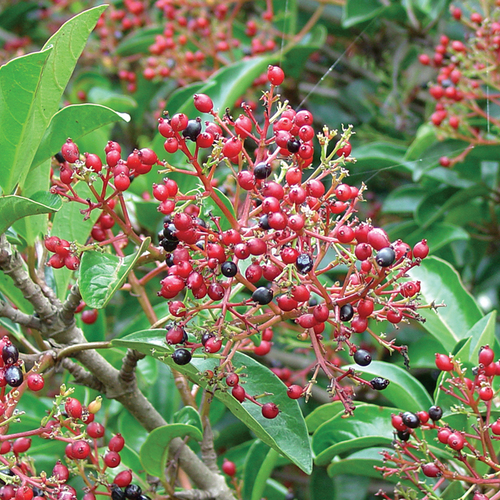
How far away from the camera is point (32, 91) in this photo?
4.33ft

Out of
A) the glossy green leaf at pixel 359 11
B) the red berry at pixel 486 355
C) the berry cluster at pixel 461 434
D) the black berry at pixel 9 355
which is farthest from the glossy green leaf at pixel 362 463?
the glossy green leaf at pixel 359 11

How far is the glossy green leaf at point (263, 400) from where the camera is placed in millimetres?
1304

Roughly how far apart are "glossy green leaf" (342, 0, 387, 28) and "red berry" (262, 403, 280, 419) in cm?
233

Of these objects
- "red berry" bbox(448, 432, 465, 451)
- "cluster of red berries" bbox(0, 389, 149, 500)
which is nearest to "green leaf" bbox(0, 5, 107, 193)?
"cluster of red berries" bbox(0, 389, 149, 500)

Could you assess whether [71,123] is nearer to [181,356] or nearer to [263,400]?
[181,356]

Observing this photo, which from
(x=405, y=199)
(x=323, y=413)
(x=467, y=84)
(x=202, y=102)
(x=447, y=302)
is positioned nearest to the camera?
(x=202, y=102)

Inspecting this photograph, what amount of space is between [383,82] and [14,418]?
2.96m

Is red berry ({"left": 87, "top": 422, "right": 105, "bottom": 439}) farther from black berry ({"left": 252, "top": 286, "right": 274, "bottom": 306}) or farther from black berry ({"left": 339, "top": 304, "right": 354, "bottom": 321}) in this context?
black berry ({"left": 339, "top": 304, "right": 354, "bottom": 321})

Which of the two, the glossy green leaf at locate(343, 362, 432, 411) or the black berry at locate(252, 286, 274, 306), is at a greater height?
the black berry at locate(252, 286, 274, 306)

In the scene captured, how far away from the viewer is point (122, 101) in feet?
8.87

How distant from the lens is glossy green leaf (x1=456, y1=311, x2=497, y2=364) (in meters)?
1.65

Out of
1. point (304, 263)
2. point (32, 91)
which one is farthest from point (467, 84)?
point (32, 91)

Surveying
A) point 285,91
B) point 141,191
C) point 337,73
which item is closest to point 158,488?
point 141,191

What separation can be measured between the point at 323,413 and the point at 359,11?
2.24 m
